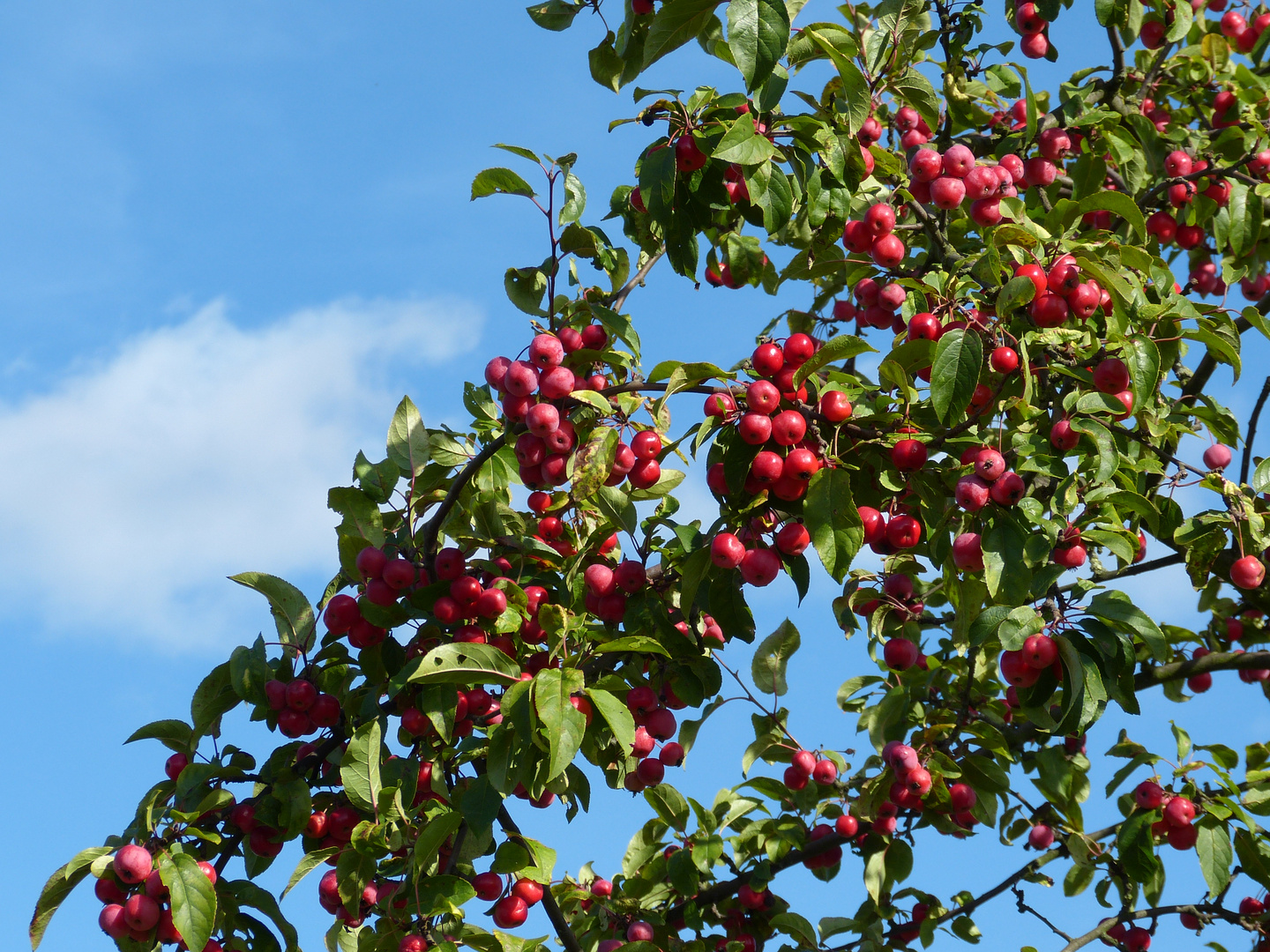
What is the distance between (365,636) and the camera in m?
3.35

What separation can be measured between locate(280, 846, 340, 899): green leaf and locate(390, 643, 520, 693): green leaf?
584mm

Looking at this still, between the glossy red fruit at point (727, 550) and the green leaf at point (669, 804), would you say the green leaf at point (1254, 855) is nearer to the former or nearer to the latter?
the green leaf at point (669, 804)

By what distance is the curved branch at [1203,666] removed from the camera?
162 inches

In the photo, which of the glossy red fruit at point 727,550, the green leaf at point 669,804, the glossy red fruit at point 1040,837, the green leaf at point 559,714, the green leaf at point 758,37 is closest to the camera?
the green leaf at point 758,37

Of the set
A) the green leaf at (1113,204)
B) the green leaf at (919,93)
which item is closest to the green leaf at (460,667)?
the green leaf at (1113,204)

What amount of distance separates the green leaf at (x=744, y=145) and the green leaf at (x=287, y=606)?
5.83 feet

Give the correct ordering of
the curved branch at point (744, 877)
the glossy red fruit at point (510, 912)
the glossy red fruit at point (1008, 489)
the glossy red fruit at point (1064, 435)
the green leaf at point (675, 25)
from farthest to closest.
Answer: the curved branch at point (744, 877), the glossy red fruit at point (510, 912), the glossy red fruit at point (1064, 435), the glossy red fruit at point (1008, 489), the green leaf at point (675, 25)

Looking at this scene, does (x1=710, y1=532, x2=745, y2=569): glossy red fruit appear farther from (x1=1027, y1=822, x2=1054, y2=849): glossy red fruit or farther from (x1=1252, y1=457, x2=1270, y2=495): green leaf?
(x1=1027, y1=822, x2=1054, y2=849): glossy red fruit

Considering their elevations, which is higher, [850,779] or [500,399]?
[500,399]

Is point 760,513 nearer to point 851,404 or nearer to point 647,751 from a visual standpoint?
point 851,404

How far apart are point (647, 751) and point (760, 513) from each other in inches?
41.3

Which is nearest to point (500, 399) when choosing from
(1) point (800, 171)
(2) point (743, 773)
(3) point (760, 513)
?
(3) point (760, 513)

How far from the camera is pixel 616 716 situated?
2.71 meters

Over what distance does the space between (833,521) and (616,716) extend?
0.72 m
